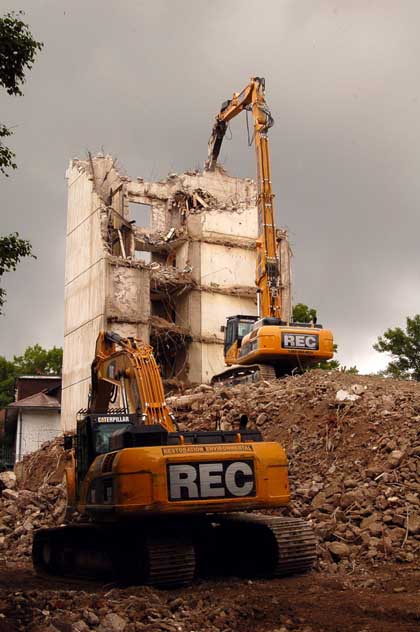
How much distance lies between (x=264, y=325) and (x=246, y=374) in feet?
6.11

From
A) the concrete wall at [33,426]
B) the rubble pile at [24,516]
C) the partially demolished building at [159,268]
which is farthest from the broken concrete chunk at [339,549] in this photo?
the concrete wall at [33,426]

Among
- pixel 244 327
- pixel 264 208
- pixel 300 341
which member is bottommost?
pixel 300 341

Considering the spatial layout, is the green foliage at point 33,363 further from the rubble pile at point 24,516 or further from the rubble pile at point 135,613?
the rubble pile at point 135,613

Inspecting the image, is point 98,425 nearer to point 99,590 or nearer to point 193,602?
point 99,590

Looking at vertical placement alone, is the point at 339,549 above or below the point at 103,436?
below

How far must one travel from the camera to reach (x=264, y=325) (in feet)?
69.3

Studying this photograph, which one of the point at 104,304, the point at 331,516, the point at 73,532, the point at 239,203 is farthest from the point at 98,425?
the point at 239,203

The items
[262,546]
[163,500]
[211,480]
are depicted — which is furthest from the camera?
[262,546]

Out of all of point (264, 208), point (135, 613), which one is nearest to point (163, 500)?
point (135, 613)

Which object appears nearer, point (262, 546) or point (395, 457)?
point (262, 546)

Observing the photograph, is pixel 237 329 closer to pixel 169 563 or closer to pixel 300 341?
pixel 300 341

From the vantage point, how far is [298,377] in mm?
19375

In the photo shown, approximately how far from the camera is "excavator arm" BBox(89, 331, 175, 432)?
11.0 meters

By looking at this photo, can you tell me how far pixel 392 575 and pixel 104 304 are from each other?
25499 mm
